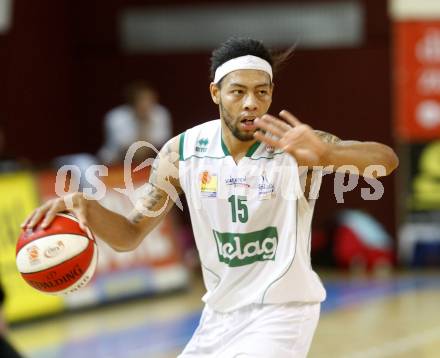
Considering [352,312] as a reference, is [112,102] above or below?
above

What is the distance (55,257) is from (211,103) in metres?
11.4

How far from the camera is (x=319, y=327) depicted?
11.4 metres

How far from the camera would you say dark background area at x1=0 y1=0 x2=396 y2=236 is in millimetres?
16516

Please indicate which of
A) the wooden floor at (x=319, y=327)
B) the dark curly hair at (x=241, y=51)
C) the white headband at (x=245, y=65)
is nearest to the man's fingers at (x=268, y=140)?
the white headband at (x=245, y=65)

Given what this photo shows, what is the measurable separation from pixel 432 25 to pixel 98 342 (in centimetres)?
826

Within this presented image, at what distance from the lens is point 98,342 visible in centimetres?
1075

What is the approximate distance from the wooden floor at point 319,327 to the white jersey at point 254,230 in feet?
14.2

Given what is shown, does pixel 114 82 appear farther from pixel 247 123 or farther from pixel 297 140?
pixel 297 140

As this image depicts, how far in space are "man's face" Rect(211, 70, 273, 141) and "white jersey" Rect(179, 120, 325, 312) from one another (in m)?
0.22

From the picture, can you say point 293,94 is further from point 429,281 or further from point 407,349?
point 407,349

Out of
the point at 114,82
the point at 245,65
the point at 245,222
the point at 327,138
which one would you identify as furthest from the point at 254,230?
the point at 114,82

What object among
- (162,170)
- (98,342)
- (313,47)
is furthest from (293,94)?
(162,170)

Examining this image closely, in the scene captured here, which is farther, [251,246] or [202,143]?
[202,143]

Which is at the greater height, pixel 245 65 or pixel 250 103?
pixel 245 65
